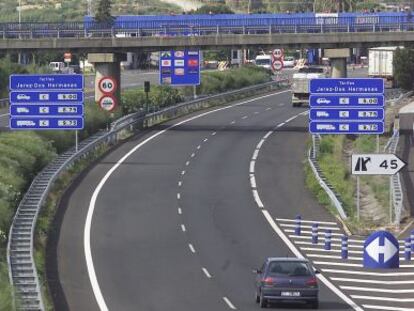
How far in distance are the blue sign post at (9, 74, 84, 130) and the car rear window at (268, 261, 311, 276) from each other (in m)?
27.9

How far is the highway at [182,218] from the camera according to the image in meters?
33.6

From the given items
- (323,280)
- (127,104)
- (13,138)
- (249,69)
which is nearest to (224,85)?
(249,69)

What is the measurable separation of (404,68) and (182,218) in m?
63.9

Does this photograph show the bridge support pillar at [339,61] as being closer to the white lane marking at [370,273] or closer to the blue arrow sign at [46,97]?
the blue arrow sign at [46,97]

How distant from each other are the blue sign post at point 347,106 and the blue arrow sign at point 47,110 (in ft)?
36.8

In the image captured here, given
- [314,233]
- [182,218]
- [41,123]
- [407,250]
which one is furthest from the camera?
[41,123]

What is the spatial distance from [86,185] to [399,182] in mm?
13593

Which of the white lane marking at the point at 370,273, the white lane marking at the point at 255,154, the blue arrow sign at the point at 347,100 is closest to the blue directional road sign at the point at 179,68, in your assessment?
the white lane marking at the point at 255,154

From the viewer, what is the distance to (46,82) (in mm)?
56531

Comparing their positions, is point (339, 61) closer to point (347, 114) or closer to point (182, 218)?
point (347, 114)

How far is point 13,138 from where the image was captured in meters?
55.2

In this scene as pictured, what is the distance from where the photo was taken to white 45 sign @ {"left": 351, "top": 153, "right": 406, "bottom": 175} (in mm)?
42562

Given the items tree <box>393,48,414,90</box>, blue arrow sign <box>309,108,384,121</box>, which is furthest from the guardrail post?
tree <box>393,48,414,90</box>

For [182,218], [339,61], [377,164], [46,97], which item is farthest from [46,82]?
[339,61]
